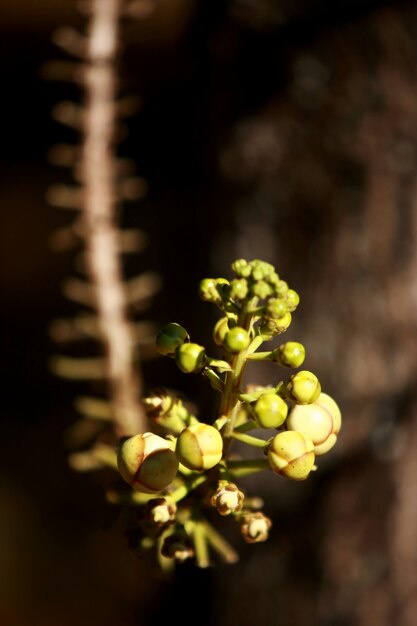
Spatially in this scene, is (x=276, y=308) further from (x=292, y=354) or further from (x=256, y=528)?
(x=256, y=528)

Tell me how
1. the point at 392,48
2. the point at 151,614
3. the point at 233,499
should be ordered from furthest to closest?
the point at 151,614
the point at 392,48
the point at 233,499

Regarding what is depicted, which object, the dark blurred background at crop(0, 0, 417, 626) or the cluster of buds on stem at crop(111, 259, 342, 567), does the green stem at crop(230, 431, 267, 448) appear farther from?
the dark blurred background at crop(0, 0, 417, 626)

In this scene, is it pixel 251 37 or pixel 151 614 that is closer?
pixel 251 37

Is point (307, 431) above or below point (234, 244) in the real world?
below

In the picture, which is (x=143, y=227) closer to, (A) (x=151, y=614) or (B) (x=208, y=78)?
(B) (x=208, y=78)

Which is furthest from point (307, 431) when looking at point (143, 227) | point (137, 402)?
point (143, 227)
